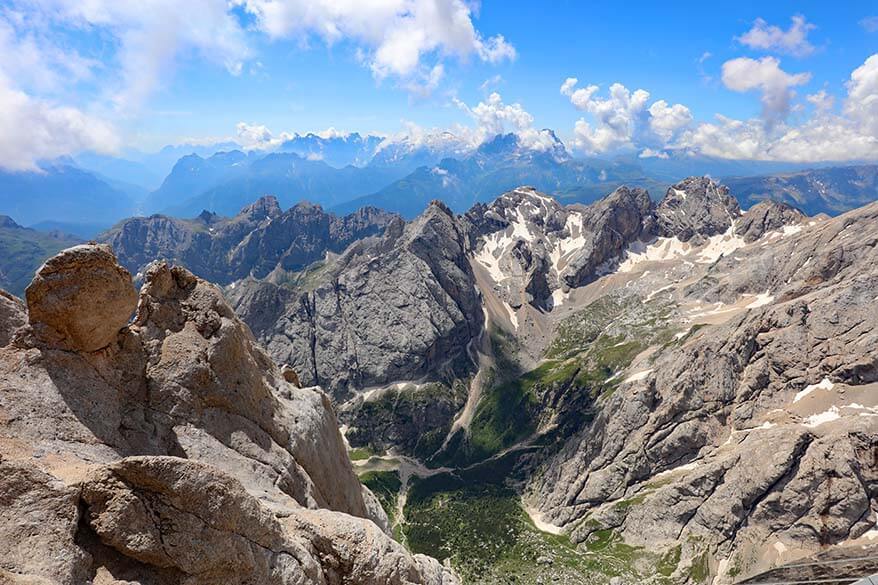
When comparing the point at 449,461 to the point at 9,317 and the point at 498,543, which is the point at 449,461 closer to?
the point at 498,543

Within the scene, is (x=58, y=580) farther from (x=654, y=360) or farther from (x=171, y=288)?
(x=654, y=360)

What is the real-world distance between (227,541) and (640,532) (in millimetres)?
117857

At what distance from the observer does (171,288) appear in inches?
1505

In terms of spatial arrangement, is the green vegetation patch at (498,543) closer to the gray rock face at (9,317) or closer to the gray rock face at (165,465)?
the gray rock face at (165,465)

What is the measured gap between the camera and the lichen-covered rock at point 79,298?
24.1 m

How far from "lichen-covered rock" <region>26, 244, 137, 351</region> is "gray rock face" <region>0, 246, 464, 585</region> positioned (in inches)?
5.4

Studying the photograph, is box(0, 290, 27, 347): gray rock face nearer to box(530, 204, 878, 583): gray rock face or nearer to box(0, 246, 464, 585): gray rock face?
box(0, 246, 464, 585): gray rock face

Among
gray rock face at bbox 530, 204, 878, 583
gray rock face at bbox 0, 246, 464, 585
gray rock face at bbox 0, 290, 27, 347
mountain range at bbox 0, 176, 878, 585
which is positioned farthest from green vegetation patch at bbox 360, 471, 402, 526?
gray rock face at bbox 0, 290, 27, 347

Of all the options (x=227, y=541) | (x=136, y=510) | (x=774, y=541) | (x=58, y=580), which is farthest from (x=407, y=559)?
(x=774, y=541)

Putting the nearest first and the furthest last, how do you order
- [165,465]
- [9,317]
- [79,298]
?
[165,465], [9,317], [79,298]

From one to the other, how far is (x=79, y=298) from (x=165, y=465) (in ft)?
43.3

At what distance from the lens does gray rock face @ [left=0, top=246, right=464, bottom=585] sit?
15695 millimetres

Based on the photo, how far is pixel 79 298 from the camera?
24500 mm

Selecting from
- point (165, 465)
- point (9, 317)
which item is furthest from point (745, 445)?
point (9, 317)
